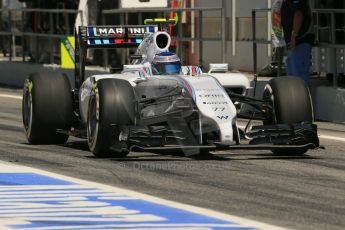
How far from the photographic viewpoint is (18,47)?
2841 centimetres

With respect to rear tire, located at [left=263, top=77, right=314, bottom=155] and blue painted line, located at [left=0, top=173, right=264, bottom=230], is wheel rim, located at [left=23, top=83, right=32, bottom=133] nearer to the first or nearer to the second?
rear tire, located at [left=263, top=77, right=314, bottom=155]

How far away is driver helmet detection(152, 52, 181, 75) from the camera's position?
1308cm

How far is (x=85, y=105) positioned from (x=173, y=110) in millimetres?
1481

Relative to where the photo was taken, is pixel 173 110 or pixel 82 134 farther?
pixel 82 134

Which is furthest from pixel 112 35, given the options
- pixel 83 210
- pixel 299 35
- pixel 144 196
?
pixel 83 210

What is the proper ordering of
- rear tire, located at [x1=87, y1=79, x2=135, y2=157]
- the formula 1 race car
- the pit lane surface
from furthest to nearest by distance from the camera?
rear tire, located at [x1=87, y1=79, x2=135, y2=157], the formula 1 race car, the pit lane surface

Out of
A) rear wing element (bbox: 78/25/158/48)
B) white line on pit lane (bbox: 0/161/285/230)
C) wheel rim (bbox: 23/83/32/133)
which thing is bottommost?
white line on pit lane (bbox: 0/161/285/230)

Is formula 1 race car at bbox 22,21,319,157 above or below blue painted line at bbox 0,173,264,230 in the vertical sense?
above

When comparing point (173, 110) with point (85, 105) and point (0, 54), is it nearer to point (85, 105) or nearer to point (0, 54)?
point (85, 105)

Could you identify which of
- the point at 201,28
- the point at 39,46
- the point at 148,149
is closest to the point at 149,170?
the point at 148,149

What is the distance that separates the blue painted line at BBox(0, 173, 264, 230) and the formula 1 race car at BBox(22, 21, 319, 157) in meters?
1.69

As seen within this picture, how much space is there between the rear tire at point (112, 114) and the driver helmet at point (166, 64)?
101cm


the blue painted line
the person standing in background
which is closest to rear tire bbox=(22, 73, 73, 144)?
the blue painted line

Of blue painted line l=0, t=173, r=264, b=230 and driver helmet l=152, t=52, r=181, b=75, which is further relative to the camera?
driver helmet l=152, t=52, r=181, b=75
